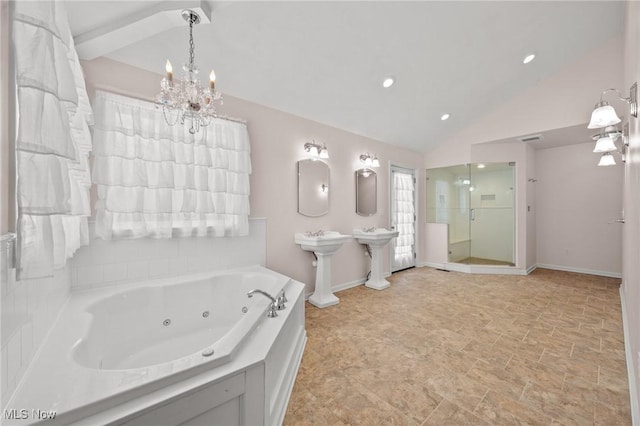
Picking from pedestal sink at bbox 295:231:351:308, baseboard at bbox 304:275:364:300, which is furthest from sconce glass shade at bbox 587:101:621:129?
baseboard at bbox 304:275:364:300

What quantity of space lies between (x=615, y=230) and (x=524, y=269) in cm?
163

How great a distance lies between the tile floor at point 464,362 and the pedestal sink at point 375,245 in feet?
1.44

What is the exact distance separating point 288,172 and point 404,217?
274 centimetres

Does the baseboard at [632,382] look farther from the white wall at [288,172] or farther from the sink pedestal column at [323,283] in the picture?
the white wall at [288,172]

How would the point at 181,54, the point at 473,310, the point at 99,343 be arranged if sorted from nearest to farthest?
the point at 99,343, the point at 181,54, the point at 473,310

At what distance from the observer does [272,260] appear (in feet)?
10.3

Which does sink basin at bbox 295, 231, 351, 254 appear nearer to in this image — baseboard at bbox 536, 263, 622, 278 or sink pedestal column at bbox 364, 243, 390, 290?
sink pedestal column at bbox 364, 243, 390, 290

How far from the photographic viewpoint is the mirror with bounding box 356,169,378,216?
13.8 feet

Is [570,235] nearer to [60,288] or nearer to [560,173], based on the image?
[560,173]

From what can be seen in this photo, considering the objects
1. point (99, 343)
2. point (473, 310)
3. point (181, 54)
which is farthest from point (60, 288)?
point (473, 310)

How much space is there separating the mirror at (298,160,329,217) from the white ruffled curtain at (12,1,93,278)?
252 centimetres

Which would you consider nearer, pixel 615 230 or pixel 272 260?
pixel 272 260

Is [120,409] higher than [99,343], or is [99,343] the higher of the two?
[120,409]

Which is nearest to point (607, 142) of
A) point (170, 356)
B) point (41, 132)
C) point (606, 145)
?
point (606, 145)
